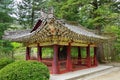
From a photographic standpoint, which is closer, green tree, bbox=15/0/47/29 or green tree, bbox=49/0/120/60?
green tree, bbox=49/0/120/60

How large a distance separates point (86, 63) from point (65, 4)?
6.48m

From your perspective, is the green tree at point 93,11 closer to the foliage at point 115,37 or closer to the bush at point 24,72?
the foliage at point 115,37

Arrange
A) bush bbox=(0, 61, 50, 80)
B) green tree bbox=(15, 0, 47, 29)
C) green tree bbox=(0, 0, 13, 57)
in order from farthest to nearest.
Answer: green tree bbox=(15, 0, 47, 29) → green tree bbox=(0, 0, 13, 57) → bush bbox=(0, 61, 50, 80)

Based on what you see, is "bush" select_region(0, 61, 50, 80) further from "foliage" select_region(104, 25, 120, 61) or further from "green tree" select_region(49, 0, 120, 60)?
"foliage" select_region(104, 25, 120, 61)

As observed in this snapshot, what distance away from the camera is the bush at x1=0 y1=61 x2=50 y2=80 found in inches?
294

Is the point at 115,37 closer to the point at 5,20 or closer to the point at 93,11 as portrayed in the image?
the point at 93,11

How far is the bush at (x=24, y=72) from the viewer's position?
746 centimetres

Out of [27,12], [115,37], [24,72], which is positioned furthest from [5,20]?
[24,72]

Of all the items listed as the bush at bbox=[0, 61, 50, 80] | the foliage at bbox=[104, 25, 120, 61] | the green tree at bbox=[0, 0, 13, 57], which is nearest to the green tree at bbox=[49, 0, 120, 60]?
the foliage at bbox=[104, 25, 120, 61]

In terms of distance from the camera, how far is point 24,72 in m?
7.57

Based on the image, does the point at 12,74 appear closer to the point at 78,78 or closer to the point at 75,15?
the point at 78,78

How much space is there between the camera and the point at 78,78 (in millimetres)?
10266

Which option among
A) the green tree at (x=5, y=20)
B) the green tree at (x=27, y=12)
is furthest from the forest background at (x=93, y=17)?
the green tree at (x=27, y=12)

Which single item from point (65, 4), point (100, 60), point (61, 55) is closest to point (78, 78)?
point (61, 55)
